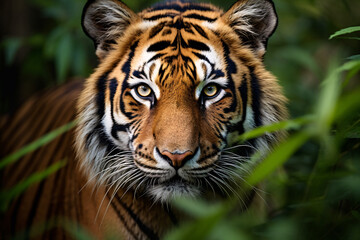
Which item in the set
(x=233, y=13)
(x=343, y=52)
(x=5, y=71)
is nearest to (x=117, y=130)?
(x=233, y=13)

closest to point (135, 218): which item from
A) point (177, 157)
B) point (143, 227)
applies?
point (143, 227)

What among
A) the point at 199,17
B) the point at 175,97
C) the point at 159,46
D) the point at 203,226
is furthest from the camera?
the point at 199,17

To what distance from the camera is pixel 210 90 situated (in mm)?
1556

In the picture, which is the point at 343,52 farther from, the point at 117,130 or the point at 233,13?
the point at 117,130

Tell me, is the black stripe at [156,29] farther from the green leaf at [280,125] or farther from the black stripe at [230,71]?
the green leaf at [280,125]

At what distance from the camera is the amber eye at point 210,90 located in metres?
1.55

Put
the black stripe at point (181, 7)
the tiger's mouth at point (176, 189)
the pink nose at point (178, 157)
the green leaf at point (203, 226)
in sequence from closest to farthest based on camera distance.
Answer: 1. the green leaf at point (203, 226)
2. the pink nose at point (178, 157)
3. the tiger's mouth at point (176, 189)
4. the black stripe at point (181, 7)

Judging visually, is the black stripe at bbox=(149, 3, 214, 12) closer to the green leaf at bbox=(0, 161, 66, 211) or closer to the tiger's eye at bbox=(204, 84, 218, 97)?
the tiger's eye at bbox=(204, 84, 218, 97)

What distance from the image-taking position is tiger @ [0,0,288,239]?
148cm

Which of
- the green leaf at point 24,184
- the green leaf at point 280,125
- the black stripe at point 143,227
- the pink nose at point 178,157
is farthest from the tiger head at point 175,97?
the green leaf at point 280,125

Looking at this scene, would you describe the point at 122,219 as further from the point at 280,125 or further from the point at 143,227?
the point at 280,125

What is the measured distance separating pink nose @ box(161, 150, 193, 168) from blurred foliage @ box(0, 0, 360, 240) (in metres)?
0.16

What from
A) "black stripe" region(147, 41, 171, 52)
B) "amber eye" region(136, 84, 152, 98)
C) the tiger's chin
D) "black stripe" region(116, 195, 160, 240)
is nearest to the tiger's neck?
"black stripe" region(116, 195, 160, 240)

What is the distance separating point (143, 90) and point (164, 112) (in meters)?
0.15
